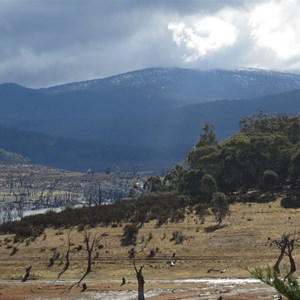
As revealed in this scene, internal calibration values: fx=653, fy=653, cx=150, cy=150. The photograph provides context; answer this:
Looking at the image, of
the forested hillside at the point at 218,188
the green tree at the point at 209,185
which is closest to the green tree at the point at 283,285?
the forested hillside at the point at 218,188

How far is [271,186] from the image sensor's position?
81375mm

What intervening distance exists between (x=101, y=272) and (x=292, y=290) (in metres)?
38.9

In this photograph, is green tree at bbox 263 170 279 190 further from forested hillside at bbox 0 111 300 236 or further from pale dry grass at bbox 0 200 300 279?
pale dry grass at bbox 0 200 300 279

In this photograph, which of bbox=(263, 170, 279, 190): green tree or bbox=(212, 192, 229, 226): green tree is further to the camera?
bbox=(263, 170, 279, 190): green tree

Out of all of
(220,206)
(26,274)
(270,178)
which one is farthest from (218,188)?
(26,274)

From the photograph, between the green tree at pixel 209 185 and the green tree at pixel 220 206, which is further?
the green tree at pixel 209 185

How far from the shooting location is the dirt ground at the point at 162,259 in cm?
4175

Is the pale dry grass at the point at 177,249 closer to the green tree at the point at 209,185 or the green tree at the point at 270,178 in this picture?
the green tree at the point at 209,185

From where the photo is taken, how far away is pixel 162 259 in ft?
173

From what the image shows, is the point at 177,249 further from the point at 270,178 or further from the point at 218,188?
the point at 218,188

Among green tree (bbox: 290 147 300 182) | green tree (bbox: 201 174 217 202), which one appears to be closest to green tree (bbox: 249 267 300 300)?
green tree (bbox: 201 174 217 202)

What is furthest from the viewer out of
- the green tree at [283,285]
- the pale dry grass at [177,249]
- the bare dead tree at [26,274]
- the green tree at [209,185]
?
the green tree at [209,185]

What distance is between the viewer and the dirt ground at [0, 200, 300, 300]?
41.8 m

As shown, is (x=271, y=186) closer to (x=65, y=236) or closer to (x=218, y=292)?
(x=65, y=236)
